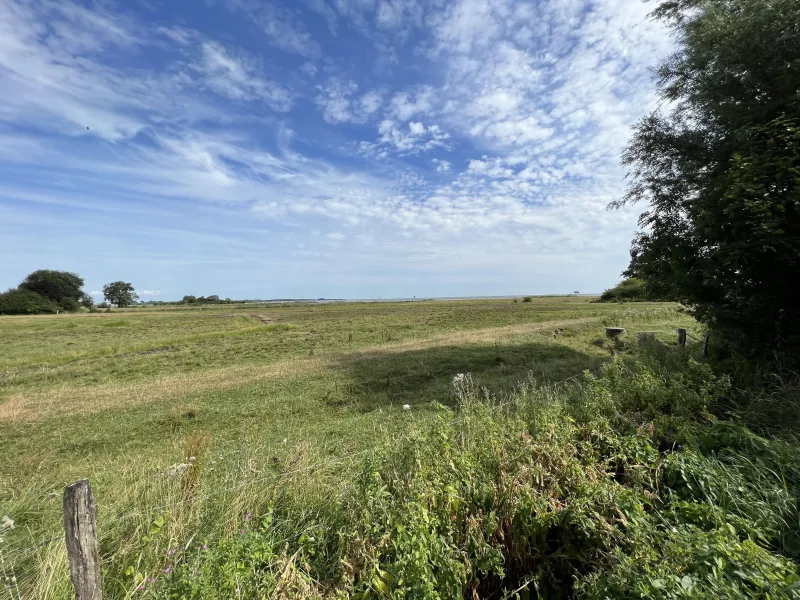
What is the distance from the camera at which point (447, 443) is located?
4246 mm

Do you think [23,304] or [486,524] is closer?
[486,524]

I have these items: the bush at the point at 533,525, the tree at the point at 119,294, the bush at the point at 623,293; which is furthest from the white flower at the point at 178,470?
the tree at the point at 119,294

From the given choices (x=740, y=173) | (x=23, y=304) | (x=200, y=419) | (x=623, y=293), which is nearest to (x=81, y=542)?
(x=200, y=419)

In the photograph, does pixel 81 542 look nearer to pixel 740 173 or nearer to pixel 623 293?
pixel 740 173

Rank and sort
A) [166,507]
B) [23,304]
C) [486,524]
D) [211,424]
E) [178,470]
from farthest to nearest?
[23,304] < [211,424] < [178,470] < [166,507] < [486,524]

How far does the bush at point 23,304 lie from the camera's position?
86.5m

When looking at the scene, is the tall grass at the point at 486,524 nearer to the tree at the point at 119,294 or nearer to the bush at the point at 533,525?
the bush at the point at 533,525

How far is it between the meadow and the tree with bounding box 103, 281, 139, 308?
477ft

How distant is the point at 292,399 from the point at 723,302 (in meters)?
12.4

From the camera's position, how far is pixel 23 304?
3482 inches

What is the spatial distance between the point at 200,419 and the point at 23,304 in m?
114

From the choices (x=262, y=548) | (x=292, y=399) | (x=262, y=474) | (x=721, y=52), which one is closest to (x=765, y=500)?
(x=262, y=548)

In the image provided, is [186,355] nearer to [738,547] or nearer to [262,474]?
[262,474]

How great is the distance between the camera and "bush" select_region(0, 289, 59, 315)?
8651 centimetres
